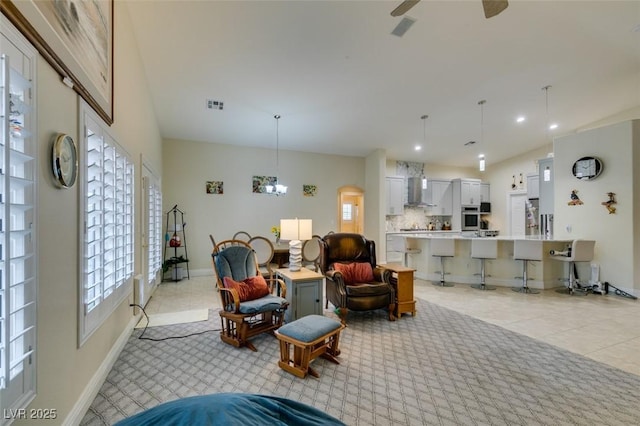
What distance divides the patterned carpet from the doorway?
5473 millimetres

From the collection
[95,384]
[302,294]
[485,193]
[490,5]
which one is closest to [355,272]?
[302,294]

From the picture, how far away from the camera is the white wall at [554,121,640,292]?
16.3ft

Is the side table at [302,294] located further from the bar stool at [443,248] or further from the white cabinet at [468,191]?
the white cabinet at [468,191]

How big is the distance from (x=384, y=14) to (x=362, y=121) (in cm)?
294

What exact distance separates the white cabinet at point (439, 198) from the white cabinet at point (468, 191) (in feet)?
0.84

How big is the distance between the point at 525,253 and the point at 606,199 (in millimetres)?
1941

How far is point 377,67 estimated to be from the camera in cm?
429

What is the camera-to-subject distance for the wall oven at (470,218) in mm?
9180

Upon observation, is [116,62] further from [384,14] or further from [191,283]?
[191,283]

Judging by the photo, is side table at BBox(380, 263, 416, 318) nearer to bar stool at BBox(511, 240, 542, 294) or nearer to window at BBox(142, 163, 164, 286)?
bar stool at BBox(511, 240, 542, 294)

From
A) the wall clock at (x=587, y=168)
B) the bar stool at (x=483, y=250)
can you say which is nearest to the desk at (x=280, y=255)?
the bar stool at (x=483, y=250)

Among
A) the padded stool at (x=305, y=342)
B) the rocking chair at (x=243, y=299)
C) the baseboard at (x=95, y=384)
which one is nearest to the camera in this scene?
the baseboard at (x=95, y=384)

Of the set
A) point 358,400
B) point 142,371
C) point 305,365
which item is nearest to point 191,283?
point 142,371

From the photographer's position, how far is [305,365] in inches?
95.3
